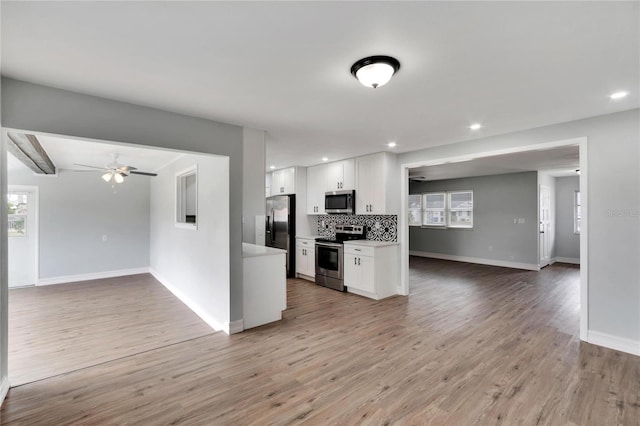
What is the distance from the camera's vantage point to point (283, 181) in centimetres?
691

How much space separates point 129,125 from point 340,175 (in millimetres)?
3822

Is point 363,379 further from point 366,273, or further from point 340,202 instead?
point 340,202

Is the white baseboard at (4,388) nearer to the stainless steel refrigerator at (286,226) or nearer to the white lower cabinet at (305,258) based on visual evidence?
the white lower cabinet at (305,258)

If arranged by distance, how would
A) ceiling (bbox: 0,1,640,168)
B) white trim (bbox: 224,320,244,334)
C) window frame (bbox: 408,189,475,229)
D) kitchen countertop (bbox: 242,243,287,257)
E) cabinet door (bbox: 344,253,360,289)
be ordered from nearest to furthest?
1. ceiling (bbox: 0,1,640,168)
2. white trim (bbox: 224,320,244,334)
3. kitchen countertop (bbox: 242,243,287,257)
4. cabinet door (bbox: 344,253,360,289)
5. window frame (bbox: 408,189,475,229)

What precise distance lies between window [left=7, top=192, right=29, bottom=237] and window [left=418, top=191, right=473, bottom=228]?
32.6 ft

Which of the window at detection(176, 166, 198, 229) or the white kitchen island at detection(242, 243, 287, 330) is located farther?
the window at detection(176, 166, 198, 229)

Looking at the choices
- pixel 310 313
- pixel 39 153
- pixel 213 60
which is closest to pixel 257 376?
pixel 310 313

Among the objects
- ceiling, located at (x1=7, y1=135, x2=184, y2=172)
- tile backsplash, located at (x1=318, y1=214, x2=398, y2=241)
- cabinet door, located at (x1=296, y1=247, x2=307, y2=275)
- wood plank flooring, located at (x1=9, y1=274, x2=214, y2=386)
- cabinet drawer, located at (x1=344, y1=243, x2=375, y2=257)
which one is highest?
ceiling, located at (x1=7, y1=135, x2=184, y2=172)

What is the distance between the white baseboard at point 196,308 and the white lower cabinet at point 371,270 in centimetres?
238

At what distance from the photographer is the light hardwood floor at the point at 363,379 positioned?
83.2 inches

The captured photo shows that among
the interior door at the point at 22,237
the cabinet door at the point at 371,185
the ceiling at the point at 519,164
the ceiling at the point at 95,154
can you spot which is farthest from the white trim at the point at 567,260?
the interior door at the point at 22,237

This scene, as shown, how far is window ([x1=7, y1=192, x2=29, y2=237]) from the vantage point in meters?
5.85

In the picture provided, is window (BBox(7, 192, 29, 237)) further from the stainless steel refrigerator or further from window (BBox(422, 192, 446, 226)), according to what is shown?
window (BBox(422, 192, 446, 226))

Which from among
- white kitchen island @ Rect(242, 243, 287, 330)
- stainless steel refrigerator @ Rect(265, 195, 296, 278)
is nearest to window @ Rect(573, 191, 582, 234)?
stainless steel refrigerator @ Rect(265, 195, 296, 278)
